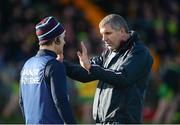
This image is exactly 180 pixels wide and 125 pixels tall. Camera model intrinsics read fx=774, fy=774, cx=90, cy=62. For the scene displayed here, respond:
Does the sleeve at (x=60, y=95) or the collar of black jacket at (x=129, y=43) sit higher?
the collar of black jacket at (x=129, y=43)

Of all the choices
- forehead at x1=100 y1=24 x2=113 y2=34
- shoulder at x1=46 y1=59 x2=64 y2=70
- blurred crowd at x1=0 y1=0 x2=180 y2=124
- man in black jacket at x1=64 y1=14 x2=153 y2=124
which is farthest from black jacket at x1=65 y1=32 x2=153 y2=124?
blurred crowd at x1=0 y1=0 x2=180 y2=124

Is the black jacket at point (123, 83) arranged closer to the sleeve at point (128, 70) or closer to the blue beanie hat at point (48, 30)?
the sleeve at point (128, 70)

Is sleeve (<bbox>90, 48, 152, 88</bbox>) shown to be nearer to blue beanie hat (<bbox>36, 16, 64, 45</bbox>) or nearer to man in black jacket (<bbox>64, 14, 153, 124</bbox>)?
man in black jacket (<bbox>64, 14, 153, 124</bbox>)

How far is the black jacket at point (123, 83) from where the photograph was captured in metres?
8.50

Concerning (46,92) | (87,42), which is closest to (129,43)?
(46,92)

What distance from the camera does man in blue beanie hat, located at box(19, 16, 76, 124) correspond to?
309 inches

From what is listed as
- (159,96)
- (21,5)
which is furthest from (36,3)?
(159,96)

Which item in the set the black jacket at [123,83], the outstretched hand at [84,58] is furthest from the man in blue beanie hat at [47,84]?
the black jacket at [123,83]

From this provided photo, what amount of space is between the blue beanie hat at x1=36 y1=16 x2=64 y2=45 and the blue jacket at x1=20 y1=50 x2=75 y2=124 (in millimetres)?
150

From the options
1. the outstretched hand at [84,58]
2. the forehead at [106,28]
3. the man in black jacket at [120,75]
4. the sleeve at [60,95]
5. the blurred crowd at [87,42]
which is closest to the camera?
the sleeve at [60,95]

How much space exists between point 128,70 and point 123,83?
189 millimetres

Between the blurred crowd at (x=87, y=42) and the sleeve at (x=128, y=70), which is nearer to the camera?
the sleeve at (x=128, y=70)

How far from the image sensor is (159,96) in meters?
17.7

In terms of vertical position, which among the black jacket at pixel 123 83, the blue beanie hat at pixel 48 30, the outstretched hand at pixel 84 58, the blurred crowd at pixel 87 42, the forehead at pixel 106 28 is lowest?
the blurred crowd at pixel 87 42
